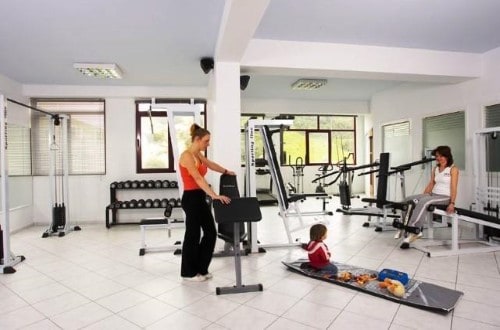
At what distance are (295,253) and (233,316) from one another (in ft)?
5.94

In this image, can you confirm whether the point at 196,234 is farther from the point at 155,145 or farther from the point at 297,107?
the point at 297,107

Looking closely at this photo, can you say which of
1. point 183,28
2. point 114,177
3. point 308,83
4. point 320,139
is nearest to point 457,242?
point 308,83

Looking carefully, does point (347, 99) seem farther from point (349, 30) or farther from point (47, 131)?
point (47, 131)

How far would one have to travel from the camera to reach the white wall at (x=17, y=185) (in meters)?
5.52

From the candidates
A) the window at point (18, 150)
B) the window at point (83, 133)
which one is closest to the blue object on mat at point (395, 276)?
the window at point (83, 133)

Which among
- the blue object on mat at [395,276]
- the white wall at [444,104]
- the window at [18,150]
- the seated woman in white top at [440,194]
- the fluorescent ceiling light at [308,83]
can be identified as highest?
the fluorescent ceiling light at [308,83]

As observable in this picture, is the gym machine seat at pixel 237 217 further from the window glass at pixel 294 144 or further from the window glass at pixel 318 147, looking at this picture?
the window glass at pixel 318 147

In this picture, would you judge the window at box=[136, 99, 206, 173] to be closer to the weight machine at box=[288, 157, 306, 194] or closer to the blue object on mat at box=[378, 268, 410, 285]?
the weight machine at box=[288, 157, 306, 194]

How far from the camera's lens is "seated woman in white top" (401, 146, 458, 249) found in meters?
4.17

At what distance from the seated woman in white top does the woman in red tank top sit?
271 centimetres

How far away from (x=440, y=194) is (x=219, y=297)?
11.0ft

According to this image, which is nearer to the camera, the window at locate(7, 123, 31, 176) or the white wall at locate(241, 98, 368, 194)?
the window at locate(7, 123, 31, 176)

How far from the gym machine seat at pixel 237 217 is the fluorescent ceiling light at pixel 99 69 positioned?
340cm

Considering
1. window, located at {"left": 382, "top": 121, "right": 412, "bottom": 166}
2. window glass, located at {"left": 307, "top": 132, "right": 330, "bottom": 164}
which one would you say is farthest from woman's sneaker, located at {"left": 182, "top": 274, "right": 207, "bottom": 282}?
window glass, located at {"left": 307, "top": 132, "right": 330, "bottom": 164}
